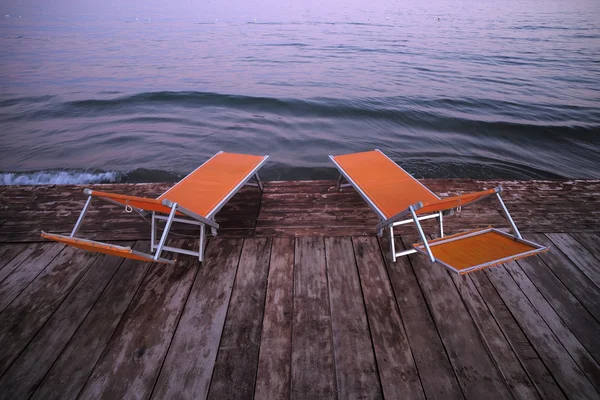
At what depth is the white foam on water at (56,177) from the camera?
23.1 feet

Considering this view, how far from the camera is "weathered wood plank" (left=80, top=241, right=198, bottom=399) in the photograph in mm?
1937

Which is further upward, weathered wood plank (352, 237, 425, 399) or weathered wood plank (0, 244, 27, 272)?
weathered wood plank (352, 237, 425, 399)

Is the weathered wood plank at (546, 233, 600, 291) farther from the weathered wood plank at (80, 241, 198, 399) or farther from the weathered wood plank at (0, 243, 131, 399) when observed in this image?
the weathered wood plank at (0, 243, 131, 399)

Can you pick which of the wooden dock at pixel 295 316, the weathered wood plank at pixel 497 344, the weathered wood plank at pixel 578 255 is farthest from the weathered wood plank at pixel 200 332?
the weathered wood plank at pixel 578 255

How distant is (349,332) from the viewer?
2.27m

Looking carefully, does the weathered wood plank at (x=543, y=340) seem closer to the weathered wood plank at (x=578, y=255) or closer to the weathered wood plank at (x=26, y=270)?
the weathered wood plank at (x=578, y=255)

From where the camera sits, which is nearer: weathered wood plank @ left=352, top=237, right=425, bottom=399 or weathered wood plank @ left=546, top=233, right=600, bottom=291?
weathered wood plank @ left=352, top=237, right=425, bottom=399

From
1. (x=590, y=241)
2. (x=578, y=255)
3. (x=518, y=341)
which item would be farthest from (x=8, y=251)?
(x=590, y=241)

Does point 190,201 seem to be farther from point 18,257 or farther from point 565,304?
point 565,304

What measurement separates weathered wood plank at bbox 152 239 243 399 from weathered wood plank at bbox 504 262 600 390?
238 cm

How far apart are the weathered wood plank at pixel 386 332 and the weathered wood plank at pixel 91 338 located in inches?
74.0

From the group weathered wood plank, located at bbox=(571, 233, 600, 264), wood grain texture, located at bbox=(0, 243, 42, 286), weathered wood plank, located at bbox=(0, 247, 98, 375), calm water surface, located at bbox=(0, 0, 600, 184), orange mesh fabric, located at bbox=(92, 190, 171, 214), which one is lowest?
calm water surface, located at bbox=(0, 0, 600, 184)


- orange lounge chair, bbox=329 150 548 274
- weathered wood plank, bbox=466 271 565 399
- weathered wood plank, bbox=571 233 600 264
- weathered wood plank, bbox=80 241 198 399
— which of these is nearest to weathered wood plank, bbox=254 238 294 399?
weathered wood plank, bbox=80 241 198 399

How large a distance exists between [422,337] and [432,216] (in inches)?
49.2
